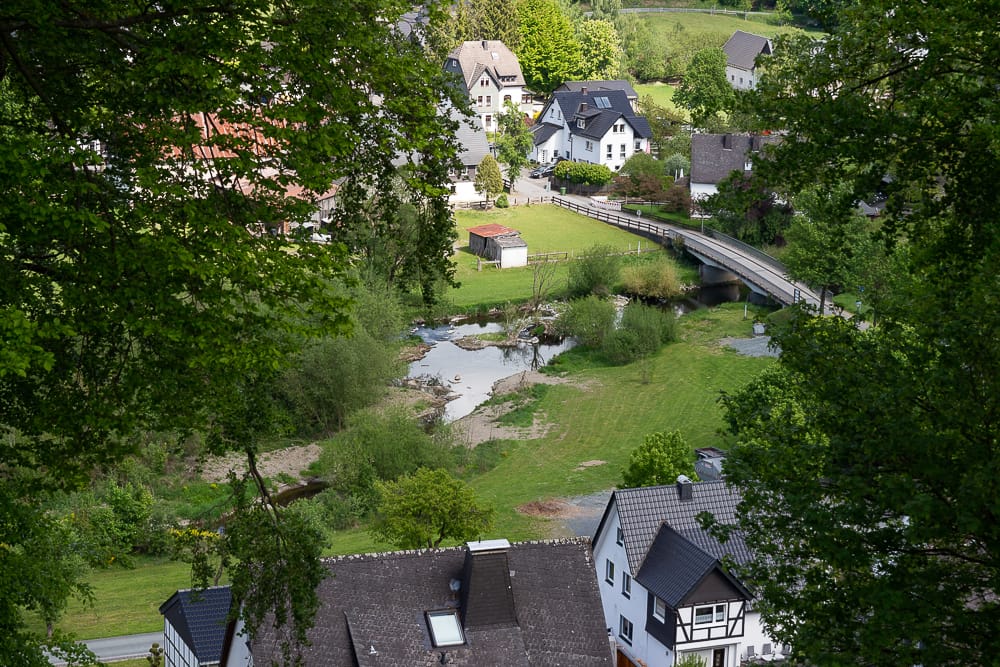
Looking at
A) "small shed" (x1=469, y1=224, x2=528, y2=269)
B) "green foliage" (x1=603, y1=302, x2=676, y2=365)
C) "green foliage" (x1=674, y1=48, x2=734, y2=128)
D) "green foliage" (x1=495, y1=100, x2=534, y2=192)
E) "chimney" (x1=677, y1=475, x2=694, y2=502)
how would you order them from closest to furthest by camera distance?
"chimney" (x1=677, y1=475, x2=694, y2=502) < "green foliage" (x1=603, y1=302, x2=676, y2=365) < "small shed" (x1=469, y1=224, x2=528, y2=269) < "green foliage" (x1=495, y1=100, x2=534, y2=192) < "green foliage" (x1=674, y1=48, x2=734, y2=128)

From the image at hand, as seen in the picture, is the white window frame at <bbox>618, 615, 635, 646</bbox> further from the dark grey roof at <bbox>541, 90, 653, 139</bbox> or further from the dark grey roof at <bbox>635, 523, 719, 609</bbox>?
the dark grey roof at <bbox>541, 90, 653, 139</bbox>

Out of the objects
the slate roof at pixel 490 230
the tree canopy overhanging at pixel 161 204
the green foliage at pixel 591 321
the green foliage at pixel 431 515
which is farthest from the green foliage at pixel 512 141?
the tree canopy overhanging at pixel 161 204

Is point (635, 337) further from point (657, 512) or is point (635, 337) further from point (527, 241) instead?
point (657, 512)

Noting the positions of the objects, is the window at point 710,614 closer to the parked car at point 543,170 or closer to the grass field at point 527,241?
the grass field at point 527,241

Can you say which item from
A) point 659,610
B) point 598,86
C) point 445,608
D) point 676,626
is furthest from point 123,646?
point 598,86

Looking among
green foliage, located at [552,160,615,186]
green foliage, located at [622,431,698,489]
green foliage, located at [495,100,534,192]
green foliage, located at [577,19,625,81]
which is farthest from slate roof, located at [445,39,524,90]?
green foliage, located at [622,431,698,489]

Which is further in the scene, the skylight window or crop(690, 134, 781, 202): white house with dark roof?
crop(690, 134, 781, 202): white house with dark roof

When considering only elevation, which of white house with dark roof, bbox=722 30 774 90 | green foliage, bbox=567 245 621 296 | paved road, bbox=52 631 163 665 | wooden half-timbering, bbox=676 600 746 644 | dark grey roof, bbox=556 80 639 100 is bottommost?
paved road, bbox=52 631 163 665
